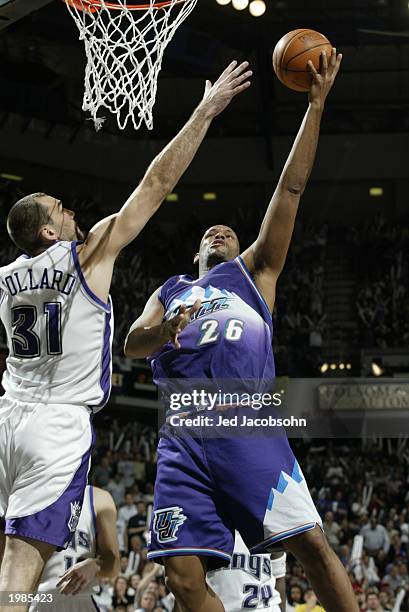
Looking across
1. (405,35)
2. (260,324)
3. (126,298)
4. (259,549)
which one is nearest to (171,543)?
(259,549)

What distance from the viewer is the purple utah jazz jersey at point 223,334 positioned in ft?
12.6

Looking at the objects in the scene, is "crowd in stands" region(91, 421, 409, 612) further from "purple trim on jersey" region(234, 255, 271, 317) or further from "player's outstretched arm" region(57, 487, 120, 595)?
"purple trim on jersey" region(234, 255, 271, 317)

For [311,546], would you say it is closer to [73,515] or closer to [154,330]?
[73,515]

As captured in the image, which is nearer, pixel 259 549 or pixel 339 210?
pixel 259 549

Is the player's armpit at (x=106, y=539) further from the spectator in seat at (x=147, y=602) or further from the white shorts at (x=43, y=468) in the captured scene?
the spectator in seat at (x=147, y=602)

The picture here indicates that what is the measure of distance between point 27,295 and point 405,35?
13718 mm

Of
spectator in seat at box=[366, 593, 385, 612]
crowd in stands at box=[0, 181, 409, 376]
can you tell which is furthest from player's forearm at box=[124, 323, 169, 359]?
crowd in stands at box=[0, 181, 409, 376]

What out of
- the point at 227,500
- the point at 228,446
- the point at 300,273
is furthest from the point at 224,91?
the point at 300,273

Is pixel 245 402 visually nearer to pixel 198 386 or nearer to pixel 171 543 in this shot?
pixel 198 386

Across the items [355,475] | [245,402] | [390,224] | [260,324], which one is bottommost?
[355,475]

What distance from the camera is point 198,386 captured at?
3.87 m

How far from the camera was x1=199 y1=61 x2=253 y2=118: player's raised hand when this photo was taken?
3762 millimetres

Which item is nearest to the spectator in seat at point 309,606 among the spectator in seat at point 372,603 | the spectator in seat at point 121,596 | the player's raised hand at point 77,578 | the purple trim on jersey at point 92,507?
the spectator in seat at point 372,603

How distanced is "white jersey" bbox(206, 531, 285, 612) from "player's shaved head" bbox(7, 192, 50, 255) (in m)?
2.05
